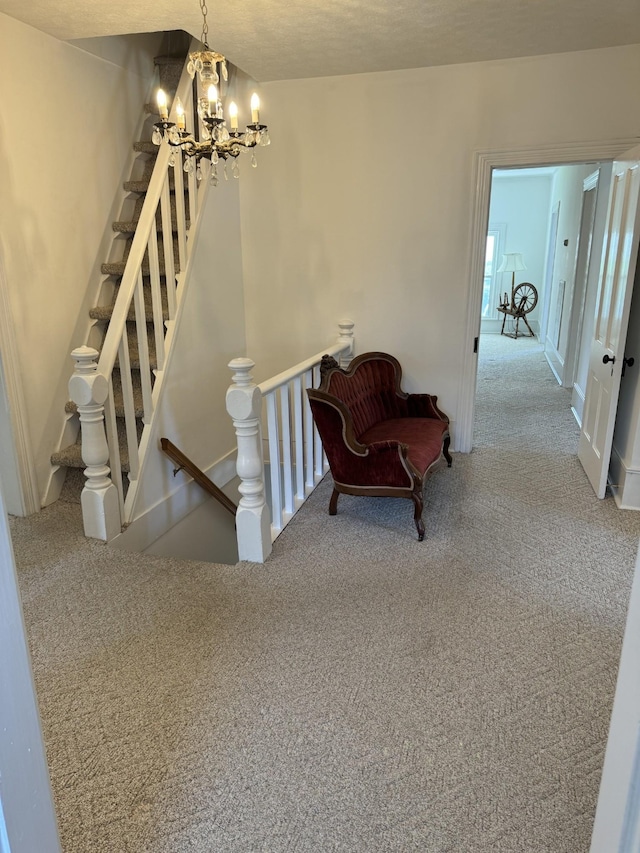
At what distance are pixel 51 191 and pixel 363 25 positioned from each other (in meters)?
1.94

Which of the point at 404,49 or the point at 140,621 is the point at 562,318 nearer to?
the point at 404,49

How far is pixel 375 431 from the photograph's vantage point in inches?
141

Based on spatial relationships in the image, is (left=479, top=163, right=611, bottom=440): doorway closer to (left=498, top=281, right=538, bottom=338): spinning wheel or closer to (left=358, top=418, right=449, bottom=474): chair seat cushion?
(left=498, top=281, right=538, bottom=338): spinning wheel

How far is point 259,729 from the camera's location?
181 cm

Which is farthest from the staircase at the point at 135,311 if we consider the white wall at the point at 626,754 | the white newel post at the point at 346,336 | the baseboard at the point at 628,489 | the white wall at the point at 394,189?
the baseboard at the point at 628,489

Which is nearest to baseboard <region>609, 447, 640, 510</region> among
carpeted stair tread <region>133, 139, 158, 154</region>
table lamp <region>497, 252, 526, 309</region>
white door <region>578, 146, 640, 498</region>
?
white door <region>578, 146, 640, 498</region>

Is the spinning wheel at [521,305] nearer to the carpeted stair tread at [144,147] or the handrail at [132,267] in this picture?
the carpeted stair tread at [144,147]

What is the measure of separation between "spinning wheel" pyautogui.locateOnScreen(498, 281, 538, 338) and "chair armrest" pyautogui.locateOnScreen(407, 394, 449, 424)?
740 cm

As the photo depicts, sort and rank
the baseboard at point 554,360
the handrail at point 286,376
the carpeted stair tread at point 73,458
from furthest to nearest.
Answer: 1. the baseboard at point 554,360
2. the carpeted stair tread at point 73,458
3. the handrail at point 286,376

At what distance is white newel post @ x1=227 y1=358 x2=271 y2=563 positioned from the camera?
8.52ft

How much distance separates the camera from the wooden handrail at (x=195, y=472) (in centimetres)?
355

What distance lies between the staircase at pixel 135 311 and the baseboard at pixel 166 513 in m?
0.12

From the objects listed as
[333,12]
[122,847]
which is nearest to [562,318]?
[333,12]

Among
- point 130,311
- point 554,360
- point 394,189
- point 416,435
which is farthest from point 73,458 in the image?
Result: point 554,360
